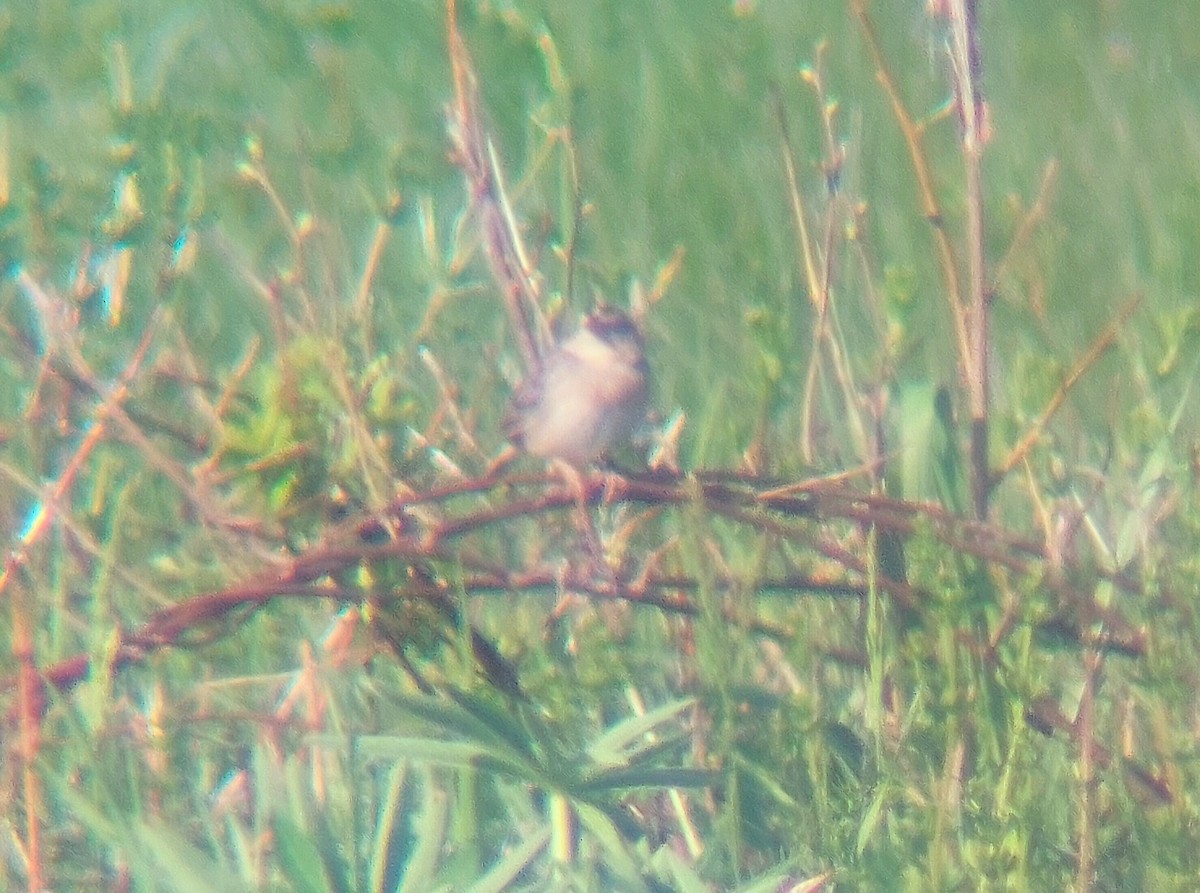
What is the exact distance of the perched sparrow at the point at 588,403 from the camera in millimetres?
3182

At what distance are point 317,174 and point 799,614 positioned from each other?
321 cm

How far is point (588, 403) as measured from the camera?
3.20m

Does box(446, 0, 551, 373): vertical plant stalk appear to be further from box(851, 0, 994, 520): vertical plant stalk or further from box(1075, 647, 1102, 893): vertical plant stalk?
box(1075, 647, 1102, 893): vertical plant stalk

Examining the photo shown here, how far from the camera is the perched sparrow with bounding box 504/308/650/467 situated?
3182 millimetres

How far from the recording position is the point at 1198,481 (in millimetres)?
2250

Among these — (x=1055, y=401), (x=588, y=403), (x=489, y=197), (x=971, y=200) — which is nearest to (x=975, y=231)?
(x=971, y=200)

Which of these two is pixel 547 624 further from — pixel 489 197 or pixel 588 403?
pixel 588 403

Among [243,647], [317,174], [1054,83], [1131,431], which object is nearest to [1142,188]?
[1054,83]

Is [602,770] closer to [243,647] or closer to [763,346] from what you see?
[763,346]

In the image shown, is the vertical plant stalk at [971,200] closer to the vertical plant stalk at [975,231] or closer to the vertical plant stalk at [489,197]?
the vertical plant stalk at [975,231]

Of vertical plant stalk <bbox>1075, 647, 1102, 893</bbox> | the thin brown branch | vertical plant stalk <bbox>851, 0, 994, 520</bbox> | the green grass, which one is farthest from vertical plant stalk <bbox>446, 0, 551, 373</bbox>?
vertical plant stalk <bbox>1075, 647, 1102, 893</bbox>

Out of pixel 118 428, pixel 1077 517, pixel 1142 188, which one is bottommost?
pixel 1142 188

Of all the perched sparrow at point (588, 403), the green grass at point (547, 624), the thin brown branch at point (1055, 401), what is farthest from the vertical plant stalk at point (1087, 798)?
the perched sparrow at point (588, 403)

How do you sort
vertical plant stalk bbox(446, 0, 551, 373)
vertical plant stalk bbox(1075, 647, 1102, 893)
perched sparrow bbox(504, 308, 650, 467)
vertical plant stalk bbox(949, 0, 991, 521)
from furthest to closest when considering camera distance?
perched sparrow bbox(504, 308, 650, 467) → vertical plant stalk bbox(446, 0, 551, 373) → vertical plant stalk bbox(949, 0, 991, 521) → vertical plant stalk bbox(1075, 647, 1102, 893)
